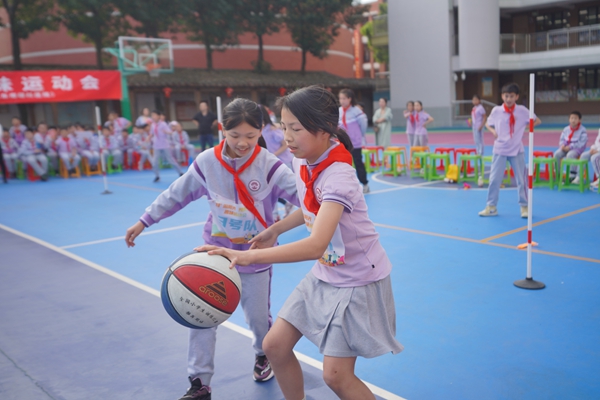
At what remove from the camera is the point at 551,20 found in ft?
97.1

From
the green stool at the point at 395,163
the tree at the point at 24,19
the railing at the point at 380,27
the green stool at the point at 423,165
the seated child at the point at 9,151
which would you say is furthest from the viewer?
the railing at the point at 380,27

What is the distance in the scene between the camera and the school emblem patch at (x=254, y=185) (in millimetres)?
3166

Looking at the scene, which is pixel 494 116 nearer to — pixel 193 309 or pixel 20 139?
pixel 193 309

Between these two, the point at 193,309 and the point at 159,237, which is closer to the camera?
the point at 193,309

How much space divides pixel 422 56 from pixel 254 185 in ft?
99.1

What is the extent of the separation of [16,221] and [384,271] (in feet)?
28.2

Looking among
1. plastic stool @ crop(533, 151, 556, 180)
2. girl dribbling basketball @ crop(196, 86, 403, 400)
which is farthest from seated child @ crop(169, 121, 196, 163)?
girl dribbling basketball @ crop(196, 86, 403, 400)

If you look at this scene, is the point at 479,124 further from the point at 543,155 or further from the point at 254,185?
the point at 254,185

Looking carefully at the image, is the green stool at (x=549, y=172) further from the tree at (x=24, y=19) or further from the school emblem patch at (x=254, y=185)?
the tree at (x=24, y=19)

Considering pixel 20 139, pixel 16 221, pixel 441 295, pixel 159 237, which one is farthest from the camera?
pixel 20 139

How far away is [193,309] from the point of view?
2488 millimetres

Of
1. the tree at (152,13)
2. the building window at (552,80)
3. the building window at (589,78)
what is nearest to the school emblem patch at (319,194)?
the tree at (152,13)

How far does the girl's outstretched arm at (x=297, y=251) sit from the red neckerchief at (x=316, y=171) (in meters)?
0.21

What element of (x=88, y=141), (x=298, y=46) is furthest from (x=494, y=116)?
(x=298, y=46)
